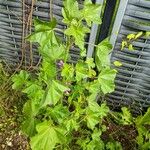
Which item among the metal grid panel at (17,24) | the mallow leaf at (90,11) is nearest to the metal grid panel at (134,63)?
the metal grid panel at (17,24)

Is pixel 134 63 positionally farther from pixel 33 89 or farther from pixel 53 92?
pixel 53 92

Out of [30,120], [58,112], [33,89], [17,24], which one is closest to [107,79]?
[58,112]

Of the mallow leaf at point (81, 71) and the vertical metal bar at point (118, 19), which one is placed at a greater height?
the vertical metal bar at point (118, 19)

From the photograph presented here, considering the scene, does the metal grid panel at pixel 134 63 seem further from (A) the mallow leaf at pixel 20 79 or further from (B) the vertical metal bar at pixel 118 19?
(A) the mallow leaf at pixel 20 79

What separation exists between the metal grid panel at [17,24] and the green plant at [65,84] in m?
0.41

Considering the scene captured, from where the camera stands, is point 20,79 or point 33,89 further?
point 20,79

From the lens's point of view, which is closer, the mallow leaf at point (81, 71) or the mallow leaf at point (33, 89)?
the mallow leaf at point (81, 71)

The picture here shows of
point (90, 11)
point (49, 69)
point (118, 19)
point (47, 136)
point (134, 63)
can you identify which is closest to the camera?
point (90, 11)

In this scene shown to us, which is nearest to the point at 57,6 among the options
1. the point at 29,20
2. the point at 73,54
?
the point at 29,20

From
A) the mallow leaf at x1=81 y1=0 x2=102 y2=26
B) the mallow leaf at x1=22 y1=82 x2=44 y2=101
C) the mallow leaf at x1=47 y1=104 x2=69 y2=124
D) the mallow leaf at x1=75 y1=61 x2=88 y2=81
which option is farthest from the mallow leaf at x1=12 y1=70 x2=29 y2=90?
the mallow leaf at x1=81 y1=0 x2=102 y2=26

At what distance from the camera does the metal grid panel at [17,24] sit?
2.77m

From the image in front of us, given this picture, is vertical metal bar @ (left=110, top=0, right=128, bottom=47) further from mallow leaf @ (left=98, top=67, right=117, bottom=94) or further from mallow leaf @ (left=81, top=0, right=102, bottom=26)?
mallow leaf @ (left=81, top=0, right=102, bottom=26)

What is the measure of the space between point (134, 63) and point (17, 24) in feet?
3.34

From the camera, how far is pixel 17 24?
9.84 feet
